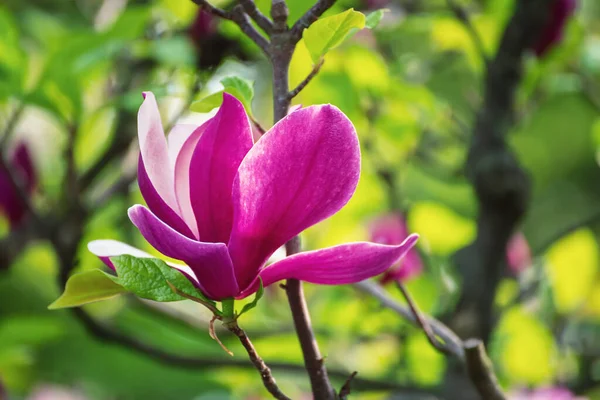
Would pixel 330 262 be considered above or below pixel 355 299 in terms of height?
above

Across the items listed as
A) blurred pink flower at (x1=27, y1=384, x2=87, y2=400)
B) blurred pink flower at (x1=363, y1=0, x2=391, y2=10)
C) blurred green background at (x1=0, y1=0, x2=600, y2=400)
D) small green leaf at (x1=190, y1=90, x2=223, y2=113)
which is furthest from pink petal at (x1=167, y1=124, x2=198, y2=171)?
blurred pink flower at (x1=27, y1=384, x2=87, y2=400)

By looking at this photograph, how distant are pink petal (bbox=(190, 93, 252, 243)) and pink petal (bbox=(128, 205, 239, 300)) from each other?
3cm

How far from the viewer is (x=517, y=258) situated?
3.98ft

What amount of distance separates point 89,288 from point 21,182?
719 millimetres

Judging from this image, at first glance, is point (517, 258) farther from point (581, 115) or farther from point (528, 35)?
point (528, 35)

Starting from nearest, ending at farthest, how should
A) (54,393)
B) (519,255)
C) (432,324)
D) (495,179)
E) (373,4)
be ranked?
(432,324) → (495,179) → (519,255) → (373,4) → (54,393)

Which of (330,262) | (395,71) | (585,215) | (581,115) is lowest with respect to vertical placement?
(585,215)

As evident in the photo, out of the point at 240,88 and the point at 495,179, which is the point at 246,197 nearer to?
the point at 240,88

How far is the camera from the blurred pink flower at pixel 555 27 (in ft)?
3.00

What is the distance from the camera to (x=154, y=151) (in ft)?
1.22

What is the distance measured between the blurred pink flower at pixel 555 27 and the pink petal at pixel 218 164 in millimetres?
659

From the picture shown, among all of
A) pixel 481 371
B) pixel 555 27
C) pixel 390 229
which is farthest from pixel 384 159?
pixel 481 371

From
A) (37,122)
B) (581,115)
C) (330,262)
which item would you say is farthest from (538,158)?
(37,122)

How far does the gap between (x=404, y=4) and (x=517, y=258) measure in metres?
0.65
